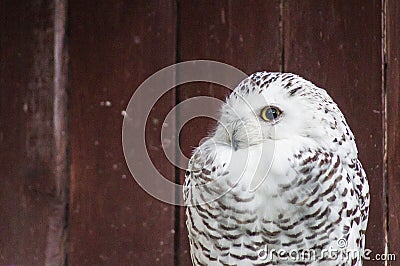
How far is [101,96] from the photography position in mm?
1436

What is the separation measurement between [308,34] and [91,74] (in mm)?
380

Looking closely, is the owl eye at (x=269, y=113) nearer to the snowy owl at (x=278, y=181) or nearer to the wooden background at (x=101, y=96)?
the snowy owl at (x=278, y=181)

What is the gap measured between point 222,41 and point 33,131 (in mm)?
351

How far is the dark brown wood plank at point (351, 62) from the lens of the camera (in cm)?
148

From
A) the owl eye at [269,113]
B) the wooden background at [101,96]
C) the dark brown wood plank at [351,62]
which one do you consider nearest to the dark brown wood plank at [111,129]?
the wooden background at [101,96]

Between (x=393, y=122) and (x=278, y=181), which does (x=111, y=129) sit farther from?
(x=393, y=122)

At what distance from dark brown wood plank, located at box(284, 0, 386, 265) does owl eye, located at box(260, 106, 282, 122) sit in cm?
34

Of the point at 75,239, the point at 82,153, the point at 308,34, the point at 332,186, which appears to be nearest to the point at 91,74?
the point at 82,153

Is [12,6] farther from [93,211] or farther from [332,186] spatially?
[332,186]

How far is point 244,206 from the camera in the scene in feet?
3.74

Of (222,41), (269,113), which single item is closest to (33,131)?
(222,41)

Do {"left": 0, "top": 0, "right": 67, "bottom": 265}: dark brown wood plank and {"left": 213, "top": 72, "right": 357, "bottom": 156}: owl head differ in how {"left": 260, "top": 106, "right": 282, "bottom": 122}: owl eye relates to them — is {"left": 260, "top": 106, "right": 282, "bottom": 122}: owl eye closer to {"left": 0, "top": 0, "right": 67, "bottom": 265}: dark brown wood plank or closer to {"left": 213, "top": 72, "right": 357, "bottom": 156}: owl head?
{"left": 213, "top": 72, "right": 357, "bottom": 156}: owl head

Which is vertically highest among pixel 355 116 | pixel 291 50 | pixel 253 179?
pixel 291 50

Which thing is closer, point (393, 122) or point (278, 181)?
point (278, 181)
